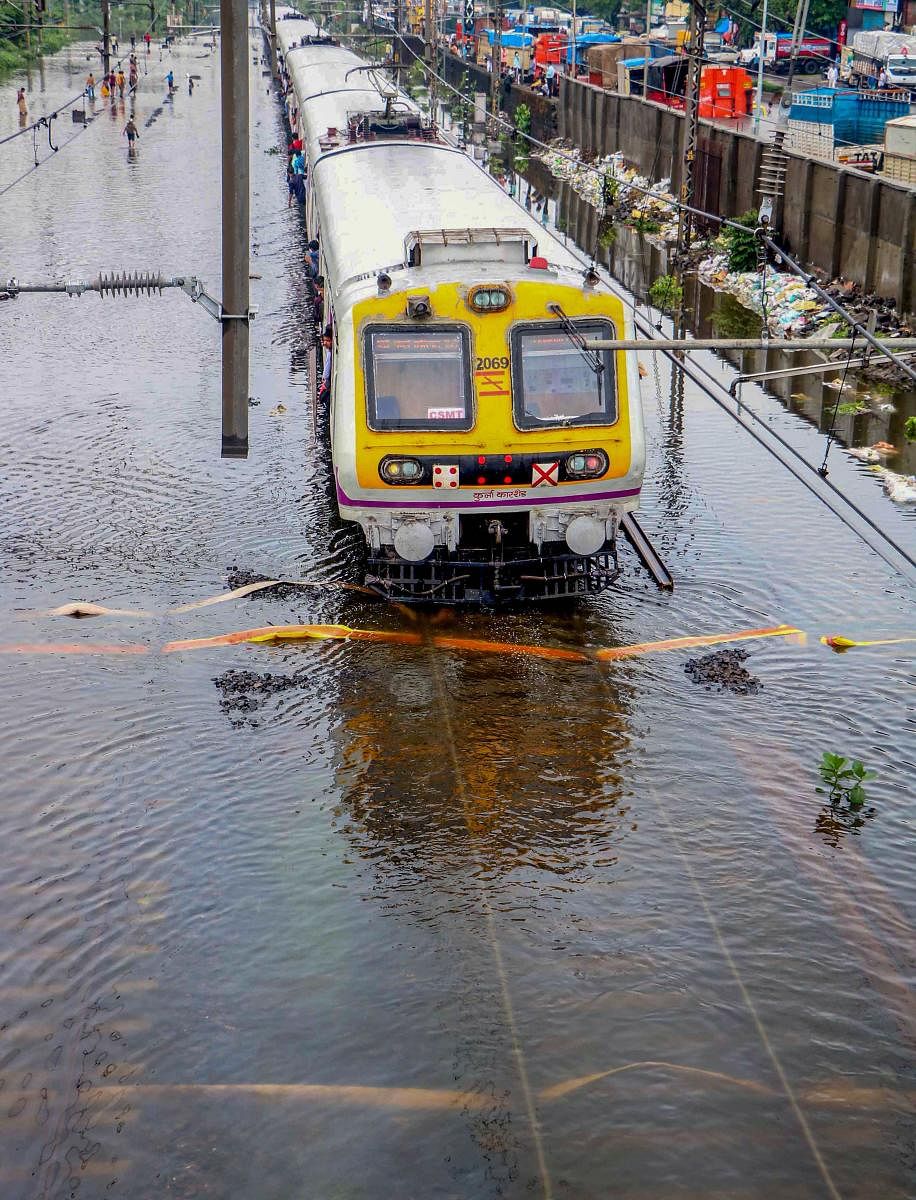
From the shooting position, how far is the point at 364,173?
18.3m

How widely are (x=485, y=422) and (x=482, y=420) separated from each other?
31mm

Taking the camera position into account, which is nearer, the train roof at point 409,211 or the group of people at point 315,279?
the train roof at point 409,211

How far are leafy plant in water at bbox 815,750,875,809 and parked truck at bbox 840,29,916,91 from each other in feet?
118

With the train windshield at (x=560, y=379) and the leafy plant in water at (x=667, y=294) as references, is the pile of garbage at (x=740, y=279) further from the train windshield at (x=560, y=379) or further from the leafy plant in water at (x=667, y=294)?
the train windshield at (x=560, y=379)

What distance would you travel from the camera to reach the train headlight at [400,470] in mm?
12305

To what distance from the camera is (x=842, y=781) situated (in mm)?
10211

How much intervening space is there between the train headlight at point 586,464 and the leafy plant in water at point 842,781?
3.47m

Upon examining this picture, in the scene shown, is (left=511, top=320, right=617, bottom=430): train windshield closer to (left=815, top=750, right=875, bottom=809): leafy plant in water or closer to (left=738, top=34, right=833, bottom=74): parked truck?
(left=815, top=750, right=875, bottom=809): leafy plant in water

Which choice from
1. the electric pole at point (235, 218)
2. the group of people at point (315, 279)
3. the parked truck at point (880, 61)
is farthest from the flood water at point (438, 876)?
the parked truck at point (880, 61)

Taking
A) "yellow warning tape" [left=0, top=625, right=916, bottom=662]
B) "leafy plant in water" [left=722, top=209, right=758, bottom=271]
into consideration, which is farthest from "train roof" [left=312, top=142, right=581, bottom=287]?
"leafy plant in water" [left=722, top=209, right=758, bottom=271]

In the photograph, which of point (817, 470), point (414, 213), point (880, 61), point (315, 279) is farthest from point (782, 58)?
point (817, 470)

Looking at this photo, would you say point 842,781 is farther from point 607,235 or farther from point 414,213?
point 607,235

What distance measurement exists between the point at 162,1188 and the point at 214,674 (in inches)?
227

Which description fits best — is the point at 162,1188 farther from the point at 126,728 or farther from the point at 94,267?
the point at 94,267
